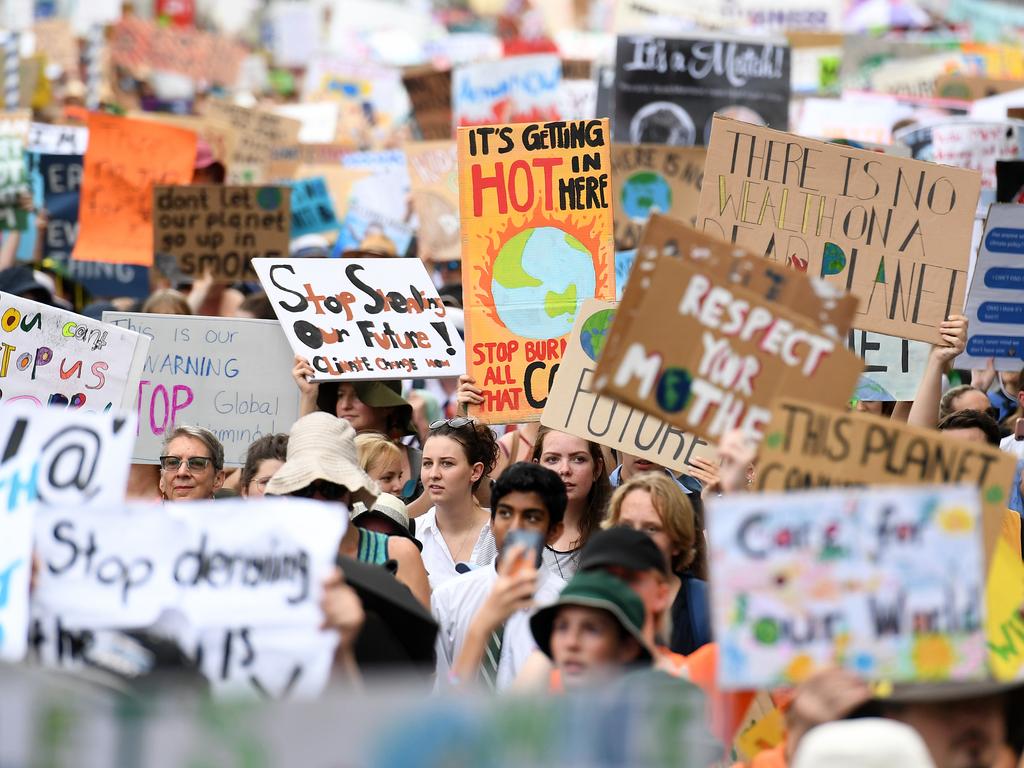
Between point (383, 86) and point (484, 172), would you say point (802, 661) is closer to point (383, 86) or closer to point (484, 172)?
point (484, 172)

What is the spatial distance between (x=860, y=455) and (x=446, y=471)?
2685 millimetres

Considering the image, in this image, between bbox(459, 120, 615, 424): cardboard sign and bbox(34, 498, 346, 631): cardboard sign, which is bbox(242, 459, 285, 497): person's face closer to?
bbox(459, 120, 615, 424): cardboard sign

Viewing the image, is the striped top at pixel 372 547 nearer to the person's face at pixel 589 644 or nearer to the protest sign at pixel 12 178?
the person's face at pixel 589 644

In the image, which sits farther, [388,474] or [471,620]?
[388,474]

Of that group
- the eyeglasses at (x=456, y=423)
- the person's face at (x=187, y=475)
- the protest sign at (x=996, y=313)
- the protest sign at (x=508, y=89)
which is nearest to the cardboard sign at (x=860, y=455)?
the eyeglasses at (x=456, y=423)

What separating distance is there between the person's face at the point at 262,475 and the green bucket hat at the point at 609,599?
2.30m

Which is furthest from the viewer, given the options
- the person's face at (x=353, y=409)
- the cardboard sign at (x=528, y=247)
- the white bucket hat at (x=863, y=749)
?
the person's face at (x=353, y=409)

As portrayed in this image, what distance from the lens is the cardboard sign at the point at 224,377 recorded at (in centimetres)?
780

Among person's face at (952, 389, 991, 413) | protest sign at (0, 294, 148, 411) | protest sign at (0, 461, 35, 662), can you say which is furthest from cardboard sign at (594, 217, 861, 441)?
person's face at (952, 389, 991, 413)

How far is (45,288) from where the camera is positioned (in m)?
9.42

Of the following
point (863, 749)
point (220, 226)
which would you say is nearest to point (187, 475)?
point (863, 749)

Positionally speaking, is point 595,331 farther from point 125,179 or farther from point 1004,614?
point 125,179

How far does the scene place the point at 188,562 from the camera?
156 inches

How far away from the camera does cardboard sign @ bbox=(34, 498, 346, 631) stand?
3.94 m
